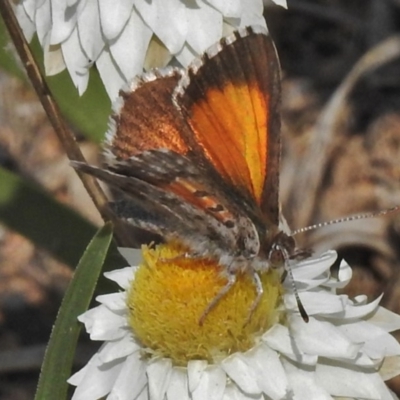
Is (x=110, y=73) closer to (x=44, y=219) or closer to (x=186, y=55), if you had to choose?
(x=186, y=55)

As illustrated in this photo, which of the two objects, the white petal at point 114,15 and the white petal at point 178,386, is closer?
the white petal at point 178,386

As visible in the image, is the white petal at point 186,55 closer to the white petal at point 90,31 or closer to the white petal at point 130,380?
the white petal at point 90,31

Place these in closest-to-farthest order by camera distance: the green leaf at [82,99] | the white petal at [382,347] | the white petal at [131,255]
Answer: the white petal at [382,347] < the white petal at [131,255] < the green leaf at [82,99]

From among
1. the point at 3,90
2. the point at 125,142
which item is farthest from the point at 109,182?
the point at 3,90

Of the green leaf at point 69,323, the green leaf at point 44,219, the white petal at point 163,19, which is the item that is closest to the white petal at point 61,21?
the white petal at point 163,19

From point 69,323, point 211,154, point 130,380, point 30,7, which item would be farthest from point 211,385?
point 30,7

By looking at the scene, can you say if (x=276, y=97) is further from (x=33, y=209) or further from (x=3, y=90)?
(x=3, y=90)
